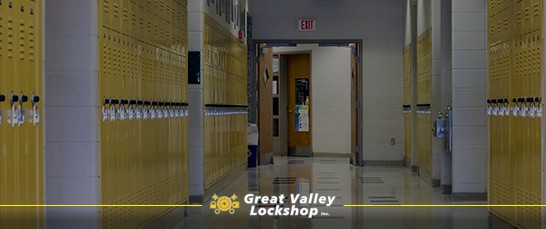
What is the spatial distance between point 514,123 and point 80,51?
10.5 ft

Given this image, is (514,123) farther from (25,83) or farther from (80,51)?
(25,83)

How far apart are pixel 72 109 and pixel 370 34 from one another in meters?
11.1

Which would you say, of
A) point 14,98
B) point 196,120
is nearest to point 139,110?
point 14,98

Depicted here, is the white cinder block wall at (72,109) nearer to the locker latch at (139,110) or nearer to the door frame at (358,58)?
the locker latch at (139,110)

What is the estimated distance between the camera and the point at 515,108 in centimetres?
635

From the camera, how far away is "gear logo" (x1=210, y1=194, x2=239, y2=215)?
8.87 meters

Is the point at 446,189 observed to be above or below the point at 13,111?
below

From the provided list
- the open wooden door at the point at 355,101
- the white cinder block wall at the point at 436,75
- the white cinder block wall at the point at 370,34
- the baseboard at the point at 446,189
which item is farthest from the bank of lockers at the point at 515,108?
the open wooden door at the point at 355,101

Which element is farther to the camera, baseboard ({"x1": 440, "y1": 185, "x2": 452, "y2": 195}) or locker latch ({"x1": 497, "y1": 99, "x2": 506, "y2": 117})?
baseboard ({"x1": 440, "y1": 185, "x2": 452, "y2": 195})

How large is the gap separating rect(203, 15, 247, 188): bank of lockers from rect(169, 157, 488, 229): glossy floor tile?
38cm

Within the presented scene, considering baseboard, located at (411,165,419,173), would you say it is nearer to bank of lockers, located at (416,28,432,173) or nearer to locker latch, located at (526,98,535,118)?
bank of lockers, located at (416,28,432,173)

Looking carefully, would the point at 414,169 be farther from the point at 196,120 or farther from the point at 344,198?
the point at 196,120

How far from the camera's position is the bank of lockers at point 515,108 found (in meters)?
5.73

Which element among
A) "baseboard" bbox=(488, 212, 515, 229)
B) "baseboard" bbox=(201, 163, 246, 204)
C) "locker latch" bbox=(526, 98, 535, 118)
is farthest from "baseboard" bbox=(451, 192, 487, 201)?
"locker latch" bbox=(526, 98, 535, 118)
